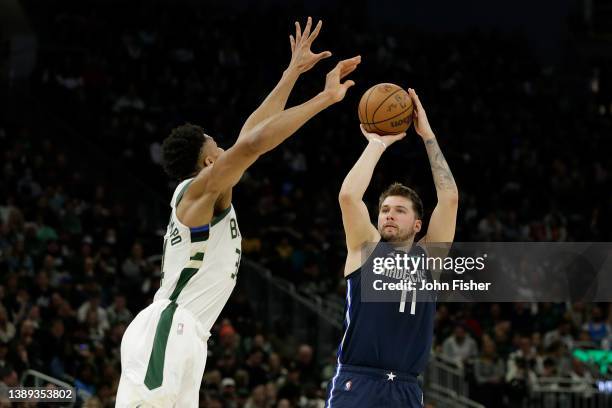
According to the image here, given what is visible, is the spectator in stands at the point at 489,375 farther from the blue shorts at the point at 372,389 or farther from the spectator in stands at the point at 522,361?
the blue shorts at the point at 372,389

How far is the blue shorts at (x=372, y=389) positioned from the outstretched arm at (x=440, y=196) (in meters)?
0.84

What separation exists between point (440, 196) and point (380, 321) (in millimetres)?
872

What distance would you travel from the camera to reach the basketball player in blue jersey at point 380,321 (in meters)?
5.48

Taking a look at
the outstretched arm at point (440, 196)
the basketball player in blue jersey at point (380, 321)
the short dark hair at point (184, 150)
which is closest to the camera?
the basketball player in blue jersey at point (380, 321)

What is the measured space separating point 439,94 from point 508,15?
399 centimetres

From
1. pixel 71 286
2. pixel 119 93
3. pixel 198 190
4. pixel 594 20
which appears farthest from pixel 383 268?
pixel 594 20

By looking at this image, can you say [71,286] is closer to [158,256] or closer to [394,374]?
[158,256]

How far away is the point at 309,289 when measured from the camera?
52.7 feet

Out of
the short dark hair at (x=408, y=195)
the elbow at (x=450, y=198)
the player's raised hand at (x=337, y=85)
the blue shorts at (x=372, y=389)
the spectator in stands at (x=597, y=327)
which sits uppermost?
the spectator in stands at (x=597, y=327)

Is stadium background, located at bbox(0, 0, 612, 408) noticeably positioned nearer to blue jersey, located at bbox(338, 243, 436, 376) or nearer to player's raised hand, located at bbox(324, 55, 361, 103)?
blue jersey, located at bbox(338, 243, 436, 376)

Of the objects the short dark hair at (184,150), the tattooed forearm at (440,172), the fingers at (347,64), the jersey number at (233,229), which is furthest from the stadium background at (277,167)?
the fingers at (347,64)

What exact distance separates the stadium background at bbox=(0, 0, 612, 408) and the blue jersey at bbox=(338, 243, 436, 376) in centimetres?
616

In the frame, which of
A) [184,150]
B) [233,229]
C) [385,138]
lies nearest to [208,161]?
[184,150]

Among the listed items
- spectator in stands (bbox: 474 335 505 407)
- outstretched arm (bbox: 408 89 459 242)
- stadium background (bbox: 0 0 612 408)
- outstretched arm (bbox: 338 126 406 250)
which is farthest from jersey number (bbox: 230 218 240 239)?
spectator in stands (bbox: 474 335 505 407)
